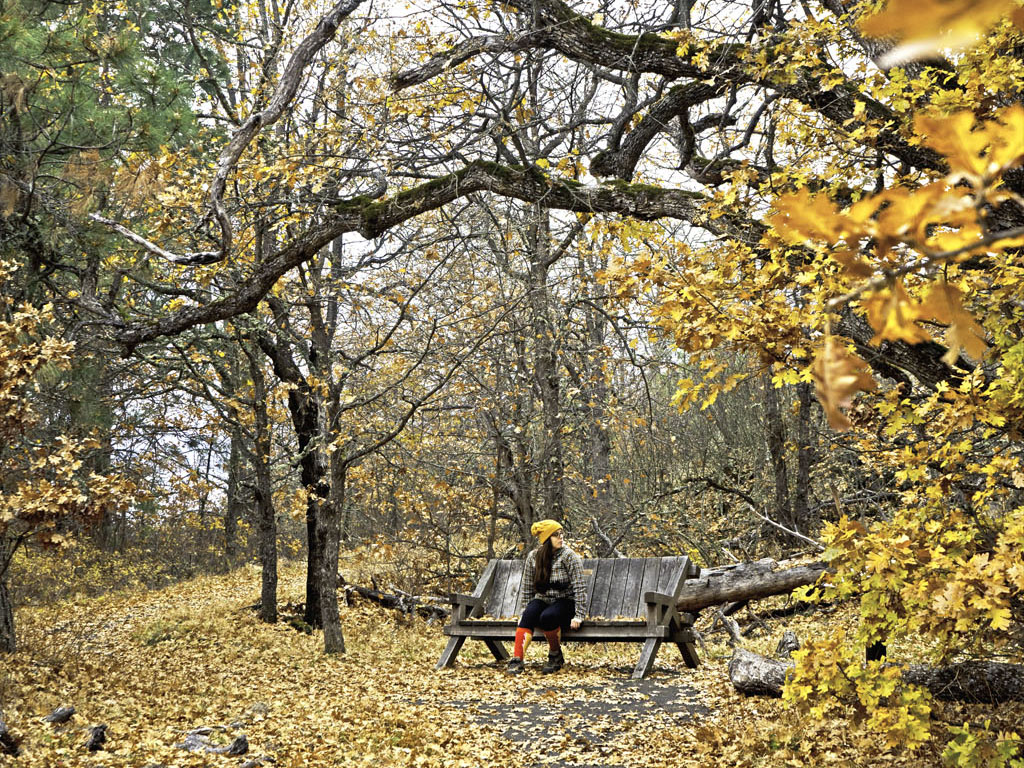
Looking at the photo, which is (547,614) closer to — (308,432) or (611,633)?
(611,633)

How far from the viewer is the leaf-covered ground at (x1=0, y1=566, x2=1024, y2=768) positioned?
15.9 ft

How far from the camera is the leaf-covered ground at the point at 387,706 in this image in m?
4.83

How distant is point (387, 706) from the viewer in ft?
21.2

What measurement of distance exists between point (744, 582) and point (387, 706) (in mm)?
3744

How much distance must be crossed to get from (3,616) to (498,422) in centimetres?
663

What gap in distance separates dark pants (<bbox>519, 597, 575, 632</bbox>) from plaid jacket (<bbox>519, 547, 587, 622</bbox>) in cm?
5

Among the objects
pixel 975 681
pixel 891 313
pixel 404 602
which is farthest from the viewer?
pixel 404 602

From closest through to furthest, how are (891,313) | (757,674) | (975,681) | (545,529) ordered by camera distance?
(891,313), (975,681), (757,674), (545,529)

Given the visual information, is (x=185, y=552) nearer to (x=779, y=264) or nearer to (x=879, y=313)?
(x=779, y=264)

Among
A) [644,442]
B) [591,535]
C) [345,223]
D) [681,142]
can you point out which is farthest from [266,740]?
[644,442]

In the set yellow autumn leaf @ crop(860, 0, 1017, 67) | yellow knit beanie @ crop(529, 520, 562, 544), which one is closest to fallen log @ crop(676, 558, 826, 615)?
yellow knit beanie @ crop(529, 520, 562, 544)

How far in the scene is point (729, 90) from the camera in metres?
5.63

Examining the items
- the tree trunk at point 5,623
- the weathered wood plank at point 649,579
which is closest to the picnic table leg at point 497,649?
the weathered wood plank at point 649,579

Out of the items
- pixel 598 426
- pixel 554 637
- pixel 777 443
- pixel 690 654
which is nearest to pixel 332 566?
pixel 554 637
